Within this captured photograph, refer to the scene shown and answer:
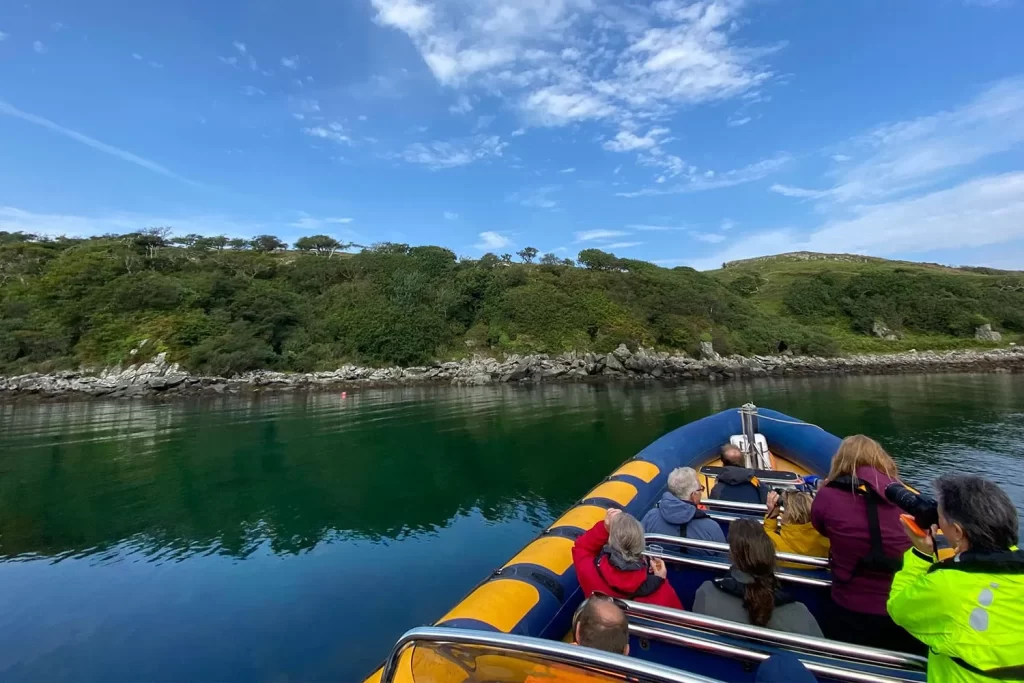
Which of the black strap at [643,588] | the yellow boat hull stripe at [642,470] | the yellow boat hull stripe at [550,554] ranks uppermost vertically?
the black strap at [643,588]

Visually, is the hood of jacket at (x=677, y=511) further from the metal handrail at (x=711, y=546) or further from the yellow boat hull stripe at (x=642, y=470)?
→ the yellow boat hull stripe at (x=642, y=470)

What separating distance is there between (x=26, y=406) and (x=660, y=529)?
3797 cm

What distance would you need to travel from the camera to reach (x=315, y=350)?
129 feet

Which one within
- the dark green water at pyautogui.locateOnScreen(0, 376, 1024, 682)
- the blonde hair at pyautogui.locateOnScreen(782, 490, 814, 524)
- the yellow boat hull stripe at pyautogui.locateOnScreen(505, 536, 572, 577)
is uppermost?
the blonde hair at pyautogui.locateOnScreen(782, 490, 814, 524)

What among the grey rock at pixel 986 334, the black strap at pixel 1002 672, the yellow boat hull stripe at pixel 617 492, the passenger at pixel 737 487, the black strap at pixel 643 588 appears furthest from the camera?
the grey rock at pixel 986 334

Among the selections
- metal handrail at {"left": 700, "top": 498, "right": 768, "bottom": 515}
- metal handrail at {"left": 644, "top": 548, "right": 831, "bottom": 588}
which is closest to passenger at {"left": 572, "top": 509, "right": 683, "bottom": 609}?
metal handrail at {"left": 644, "top": 548, "right": 831, "bottom": 588}

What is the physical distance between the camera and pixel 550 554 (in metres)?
4.14

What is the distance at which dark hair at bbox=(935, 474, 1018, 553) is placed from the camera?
60.7 inches

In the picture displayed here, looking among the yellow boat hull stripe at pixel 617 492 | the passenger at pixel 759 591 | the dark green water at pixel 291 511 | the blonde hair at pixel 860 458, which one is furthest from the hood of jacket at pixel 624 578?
the dark green water at pixel 291 511

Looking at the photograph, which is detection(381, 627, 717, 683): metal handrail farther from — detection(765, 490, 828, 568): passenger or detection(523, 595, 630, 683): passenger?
detection(765, 490, 828, 568): passenger

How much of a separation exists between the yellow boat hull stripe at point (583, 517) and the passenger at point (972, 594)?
326 centimetres

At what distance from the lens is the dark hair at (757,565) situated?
2289 mm

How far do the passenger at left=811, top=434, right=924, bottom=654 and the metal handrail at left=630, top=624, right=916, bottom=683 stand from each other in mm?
795

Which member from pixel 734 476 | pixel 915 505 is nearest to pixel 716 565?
pixel 915 505
